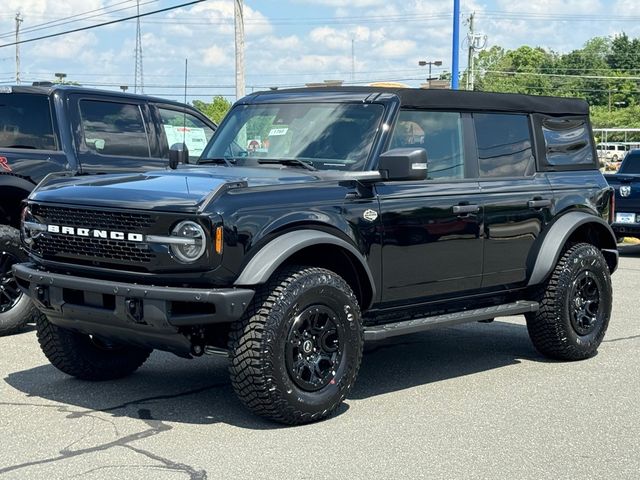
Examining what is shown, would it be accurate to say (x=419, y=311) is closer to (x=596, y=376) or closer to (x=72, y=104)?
(x=596, y=376)

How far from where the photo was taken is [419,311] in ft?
22.2

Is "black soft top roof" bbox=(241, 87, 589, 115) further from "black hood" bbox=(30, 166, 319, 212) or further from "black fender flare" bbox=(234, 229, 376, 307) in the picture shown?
"black fender flare" bbox=(234, 229, 376, 307)

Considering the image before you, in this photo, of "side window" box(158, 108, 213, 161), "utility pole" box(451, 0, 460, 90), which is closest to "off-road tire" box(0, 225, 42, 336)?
"side window" box(158, 108, 213, 161)

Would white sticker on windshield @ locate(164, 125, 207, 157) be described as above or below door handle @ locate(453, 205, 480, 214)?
above

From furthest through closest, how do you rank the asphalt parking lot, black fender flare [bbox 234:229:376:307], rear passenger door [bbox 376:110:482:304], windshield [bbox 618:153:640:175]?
1. windshield [bbox 618:153:640:175]
2. rear passenger door [bbox 376:110:482:304]
3. black fender flare [bbox 234:229:376:307]
4. the asphalt parking lot

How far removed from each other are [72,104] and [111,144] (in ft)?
1.65

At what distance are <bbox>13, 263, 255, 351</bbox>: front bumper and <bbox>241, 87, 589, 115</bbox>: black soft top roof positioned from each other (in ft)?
6.50

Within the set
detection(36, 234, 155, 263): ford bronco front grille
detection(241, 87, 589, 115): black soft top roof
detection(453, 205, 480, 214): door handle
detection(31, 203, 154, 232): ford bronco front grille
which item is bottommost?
detection(36, 234, 155, 263): ford bronco front grille

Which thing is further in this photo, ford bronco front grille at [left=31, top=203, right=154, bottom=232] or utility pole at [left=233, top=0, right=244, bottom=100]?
utility pole at [left=233, top=0, right=244, bottom=100]

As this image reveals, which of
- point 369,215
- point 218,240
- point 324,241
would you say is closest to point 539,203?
point 369,215

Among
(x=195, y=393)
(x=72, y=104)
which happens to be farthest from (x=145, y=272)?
(x=72, y=104)

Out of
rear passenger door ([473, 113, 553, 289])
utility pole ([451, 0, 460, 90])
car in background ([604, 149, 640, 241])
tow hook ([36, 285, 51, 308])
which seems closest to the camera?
tow hook ([36, 285, 51, 308])

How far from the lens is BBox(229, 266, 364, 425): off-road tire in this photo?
553 centimetres

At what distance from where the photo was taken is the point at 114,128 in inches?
371
